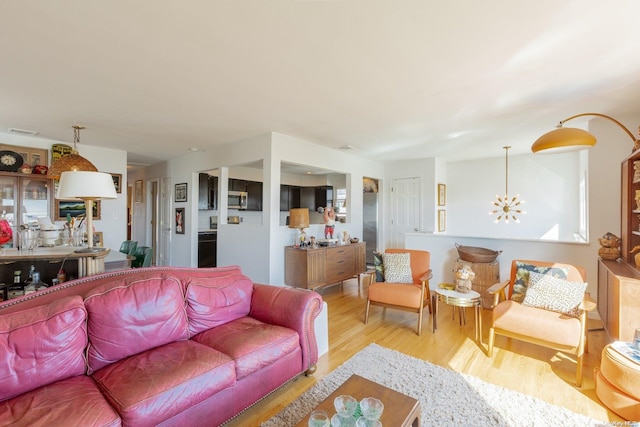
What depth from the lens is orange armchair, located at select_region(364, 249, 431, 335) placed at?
3.20 meters

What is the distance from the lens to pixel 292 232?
4.78 metres

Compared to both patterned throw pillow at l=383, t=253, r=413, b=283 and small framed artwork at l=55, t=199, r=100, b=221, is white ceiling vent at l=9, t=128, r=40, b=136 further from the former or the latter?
patterned throw pillow at l=383, t=253, r=413, b=283

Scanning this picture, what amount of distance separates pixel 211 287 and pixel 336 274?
8.89 ft

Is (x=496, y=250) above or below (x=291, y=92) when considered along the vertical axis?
below

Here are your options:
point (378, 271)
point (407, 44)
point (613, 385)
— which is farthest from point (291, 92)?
point (613, 385)

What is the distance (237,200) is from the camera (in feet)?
21.0

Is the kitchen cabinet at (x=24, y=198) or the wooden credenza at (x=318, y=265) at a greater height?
the kitchen cabinet at (x=24, y=198)

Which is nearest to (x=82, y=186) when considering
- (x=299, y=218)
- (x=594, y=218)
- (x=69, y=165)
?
(x=69, y=165)

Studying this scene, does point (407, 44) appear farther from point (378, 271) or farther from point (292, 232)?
point (292, 232)

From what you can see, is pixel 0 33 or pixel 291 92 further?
pixel 291 92

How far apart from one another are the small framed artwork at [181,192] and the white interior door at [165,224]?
0.38 m

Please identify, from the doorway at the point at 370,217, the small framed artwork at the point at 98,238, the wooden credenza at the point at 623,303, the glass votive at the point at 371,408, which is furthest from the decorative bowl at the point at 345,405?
the doorway at the point at 370,217

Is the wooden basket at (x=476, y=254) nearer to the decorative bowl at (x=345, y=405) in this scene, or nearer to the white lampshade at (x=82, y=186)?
the decorative bowl at (x=345, y=405)

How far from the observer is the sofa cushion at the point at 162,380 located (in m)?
1.43
